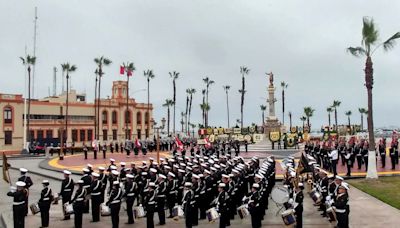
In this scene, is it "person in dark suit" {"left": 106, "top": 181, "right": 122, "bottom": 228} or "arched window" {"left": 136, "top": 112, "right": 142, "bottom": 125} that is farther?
"arched window" {"left": 136, "top": 112, "right": 142, "bottom": 125}

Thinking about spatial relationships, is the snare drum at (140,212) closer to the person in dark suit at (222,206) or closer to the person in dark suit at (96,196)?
the person in dark suit at (96,196)

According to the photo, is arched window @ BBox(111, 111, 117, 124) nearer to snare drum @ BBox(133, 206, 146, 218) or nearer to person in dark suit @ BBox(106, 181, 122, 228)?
snare drum @ BBox(133, 206, 146, 218)

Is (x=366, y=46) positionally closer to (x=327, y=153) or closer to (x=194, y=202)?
(x=327, y=153)

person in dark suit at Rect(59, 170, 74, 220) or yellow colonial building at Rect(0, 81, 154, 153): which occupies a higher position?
yellow colonial building at Rect(0, 81, 154, 153)

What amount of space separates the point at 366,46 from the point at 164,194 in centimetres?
1530

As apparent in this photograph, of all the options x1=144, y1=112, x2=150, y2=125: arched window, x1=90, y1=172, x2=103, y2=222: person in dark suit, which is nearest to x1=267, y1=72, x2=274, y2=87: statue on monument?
x1=144, y1=112, x2=150, y2=125: arched window

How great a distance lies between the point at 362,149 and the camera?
2570 cm

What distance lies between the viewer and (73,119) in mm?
67375

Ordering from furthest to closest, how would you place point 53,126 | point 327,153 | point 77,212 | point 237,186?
point 53,126
point 327,153
point 237,186
point 77,212

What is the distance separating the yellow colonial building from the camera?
56125mm

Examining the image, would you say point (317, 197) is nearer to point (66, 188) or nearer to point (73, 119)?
point (66, 188)

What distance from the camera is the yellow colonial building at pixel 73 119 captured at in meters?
56.1

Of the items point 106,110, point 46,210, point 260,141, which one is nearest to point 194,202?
point 46,210

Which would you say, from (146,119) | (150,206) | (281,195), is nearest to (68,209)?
(150,206)
